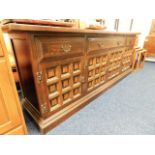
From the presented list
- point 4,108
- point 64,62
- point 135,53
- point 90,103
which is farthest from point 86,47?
point 135,53

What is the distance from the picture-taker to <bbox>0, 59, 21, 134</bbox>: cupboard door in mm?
556

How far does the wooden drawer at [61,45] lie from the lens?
0.68m

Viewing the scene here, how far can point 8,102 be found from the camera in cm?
61

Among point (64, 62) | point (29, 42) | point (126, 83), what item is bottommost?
point (126, 83)

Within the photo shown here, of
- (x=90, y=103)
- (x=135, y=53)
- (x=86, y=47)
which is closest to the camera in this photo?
(x=86, y=47)

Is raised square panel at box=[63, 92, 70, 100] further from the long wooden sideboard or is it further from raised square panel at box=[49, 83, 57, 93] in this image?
raised square panel at box=[49, 83, 57, 93]

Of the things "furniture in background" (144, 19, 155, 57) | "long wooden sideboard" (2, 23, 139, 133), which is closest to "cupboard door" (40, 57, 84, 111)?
"long wooden sideboard" (2, 23, 139, 133)

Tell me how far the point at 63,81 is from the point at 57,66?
5.7 inches

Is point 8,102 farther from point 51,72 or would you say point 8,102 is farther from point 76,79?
point 76,79

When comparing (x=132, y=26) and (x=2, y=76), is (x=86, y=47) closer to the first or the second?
(x=2, y=76)

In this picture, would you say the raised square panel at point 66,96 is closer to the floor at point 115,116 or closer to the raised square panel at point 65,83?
the raised square panel at point 65,83

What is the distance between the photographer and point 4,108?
0.61 metres

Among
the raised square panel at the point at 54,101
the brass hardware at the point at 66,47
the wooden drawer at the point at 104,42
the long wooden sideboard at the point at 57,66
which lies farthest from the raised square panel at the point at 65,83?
the wooden drawer at the point at 104,42
